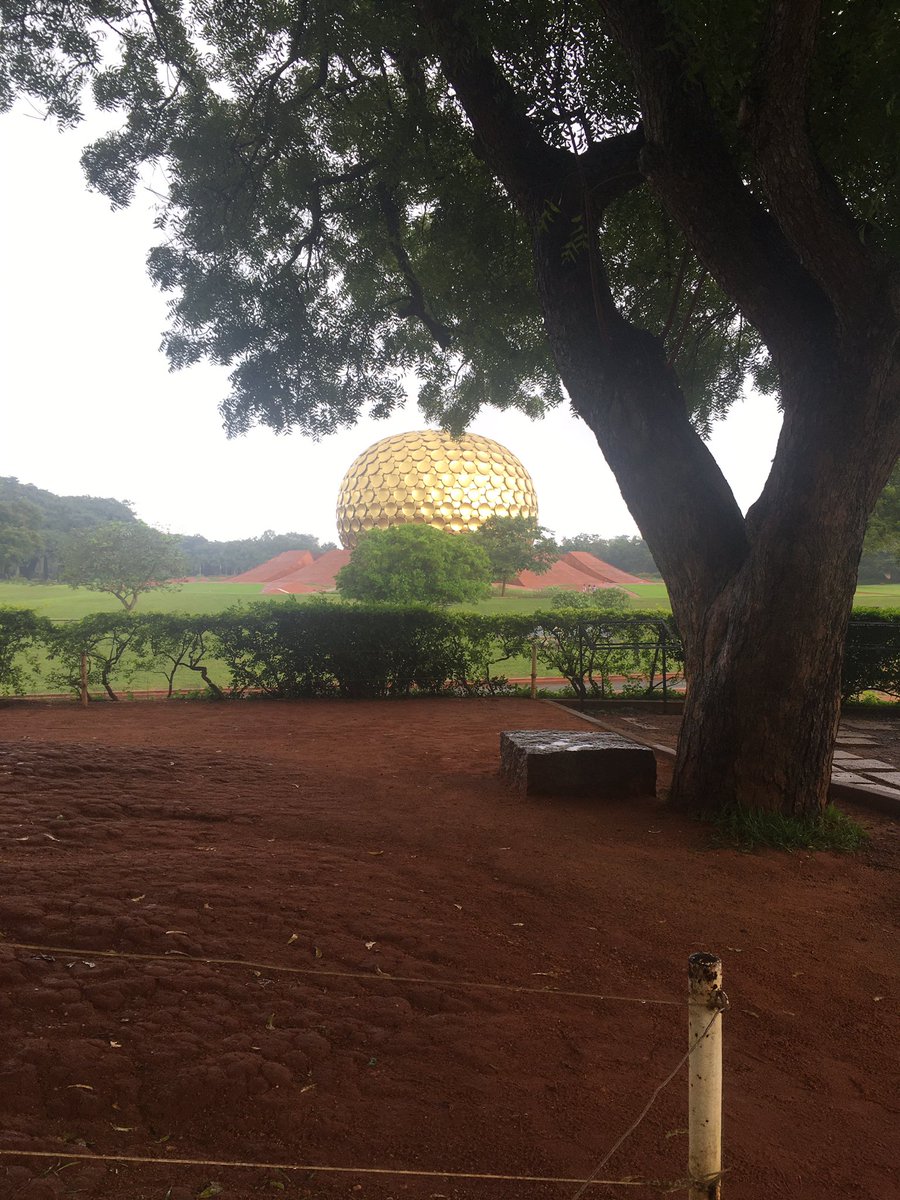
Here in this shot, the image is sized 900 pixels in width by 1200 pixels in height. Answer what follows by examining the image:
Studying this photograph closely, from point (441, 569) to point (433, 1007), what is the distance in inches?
654

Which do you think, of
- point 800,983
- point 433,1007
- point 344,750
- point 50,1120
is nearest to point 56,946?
point 50,1120

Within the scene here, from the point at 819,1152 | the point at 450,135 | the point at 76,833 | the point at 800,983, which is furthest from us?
the point at 450,135

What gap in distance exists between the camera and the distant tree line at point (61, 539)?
87.3 ft

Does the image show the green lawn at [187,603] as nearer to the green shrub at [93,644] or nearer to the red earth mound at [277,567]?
the green shrub at [93,644]

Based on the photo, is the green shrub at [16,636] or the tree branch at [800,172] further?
the green shrub at [16,636]

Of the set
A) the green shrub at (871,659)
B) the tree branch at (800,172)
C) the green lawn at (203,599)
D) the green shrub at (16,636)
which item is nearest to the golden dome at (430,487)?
the green lawn at (203,599)

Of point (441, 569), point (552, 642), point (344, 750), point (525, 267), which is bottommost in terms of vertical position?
point (344, 750)

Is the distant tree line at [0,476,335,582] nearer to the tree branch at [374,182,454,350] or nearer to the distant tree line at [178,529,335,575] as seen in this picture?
the distant tree line at [178,529,335,575]

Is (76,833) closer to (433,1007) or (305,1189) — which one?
(433,1007)

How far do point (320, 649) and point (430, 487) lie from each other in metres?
21.6

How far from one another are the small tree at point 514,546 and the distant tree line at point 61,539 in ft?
34.9

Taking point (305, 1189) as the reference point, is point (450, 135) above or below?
above

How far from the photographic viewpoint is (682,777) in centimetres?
553

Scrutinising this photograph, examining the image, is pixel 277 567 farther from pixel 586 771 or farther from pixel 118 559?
pixel 586 771
